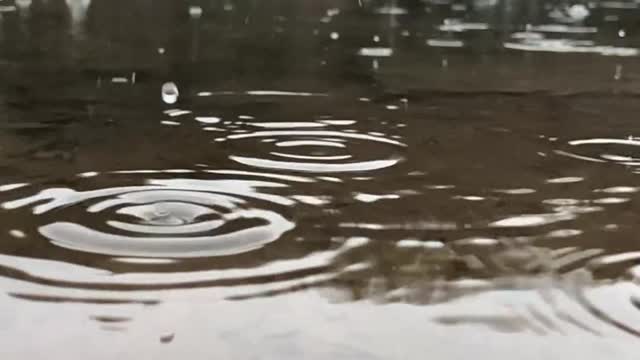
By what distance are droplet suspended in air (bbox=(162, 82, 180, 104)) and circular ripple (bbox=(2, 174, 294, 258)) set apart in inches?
43.4

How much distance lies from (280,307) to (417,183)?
2.91 ft

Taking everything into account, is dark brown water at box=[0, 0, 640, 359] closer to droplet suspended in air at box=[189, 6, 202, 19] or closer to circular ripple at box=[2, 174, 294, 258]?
circular ripple at box=[2, 174, 294, 258]

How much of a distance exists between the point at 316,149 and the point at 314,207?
0.56 metres

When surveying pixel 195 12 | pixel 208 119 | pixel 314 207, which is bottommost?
pixel 314 207

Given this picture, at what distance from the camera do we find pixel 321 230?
7.04ft

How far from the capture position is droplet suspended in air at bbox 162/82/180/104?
3.53 metres

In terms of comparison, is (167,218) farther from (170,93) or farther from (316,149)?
(170,93)

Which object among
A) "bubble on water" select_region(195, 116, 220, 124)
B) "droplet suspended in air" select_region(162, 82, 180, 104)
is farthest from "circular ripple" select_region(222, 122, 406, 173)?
"droplet suspended in air" select_region(162, 82, 180, 104)

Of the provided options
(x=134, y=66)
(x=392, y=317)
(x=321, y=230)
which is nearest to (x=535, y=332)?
(x=392, y=317)

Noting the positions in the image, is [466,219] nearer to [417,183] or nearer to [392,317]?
[417,183]

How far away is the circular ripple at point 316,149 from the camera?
2.67 metres

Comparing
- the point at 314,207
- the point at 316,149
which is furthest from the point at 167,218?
the point at 316,149

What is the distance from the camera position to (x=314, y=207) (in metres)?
2.31

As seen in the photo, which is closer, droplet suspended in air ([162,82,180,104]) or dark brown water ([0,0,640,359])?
dark brown water ([0,0,640,359])
